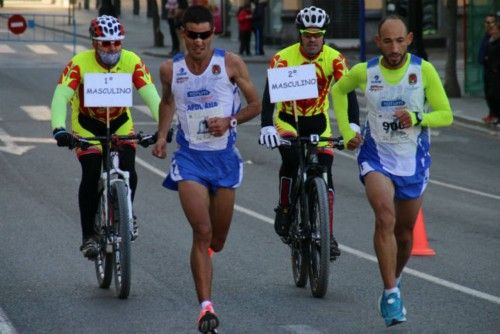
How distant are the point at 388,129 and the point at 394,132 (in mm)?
47

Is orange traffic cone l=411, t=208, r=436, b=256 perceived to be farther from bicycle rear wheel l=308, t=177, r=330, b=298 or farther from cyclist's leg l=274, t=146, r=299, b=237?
bicycle rear wheel l=308, t=177, r=330, b=298

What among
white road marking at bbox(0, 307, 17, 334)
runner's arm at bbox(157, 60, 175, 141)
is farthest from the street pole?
white road marking at bbox(0, 307, 17, 334)

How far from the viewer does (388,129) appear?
391 inches

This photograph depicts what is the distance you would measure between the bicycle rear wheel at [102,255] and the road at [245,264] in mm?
128

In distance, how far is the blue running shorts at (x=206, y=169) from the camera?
979 cm

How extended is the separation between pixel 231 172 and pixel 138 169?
1060 cm

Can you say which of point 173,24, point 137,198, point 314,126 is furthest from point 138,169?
point 173,24

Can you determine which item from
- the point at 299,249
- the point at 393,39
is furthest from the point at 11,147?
the point at 393,39

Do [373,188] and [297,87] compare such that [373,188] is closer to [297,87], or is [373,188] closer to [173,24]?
[297,87]

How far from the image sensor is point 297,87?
36.9 feet

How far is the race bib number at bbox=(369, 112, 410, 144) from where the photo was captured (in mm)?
9898

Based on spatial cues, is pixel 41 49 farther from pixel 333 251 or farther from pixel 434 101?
pixel 434 101

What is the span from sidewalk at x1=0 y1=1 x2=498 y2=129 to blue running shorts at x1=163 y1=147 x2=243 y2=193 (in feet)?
58.4

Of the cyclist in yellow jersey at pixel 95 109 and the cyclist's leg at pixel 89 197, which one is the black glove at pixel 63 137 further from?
the cyclist's leg at pixel 89 197
